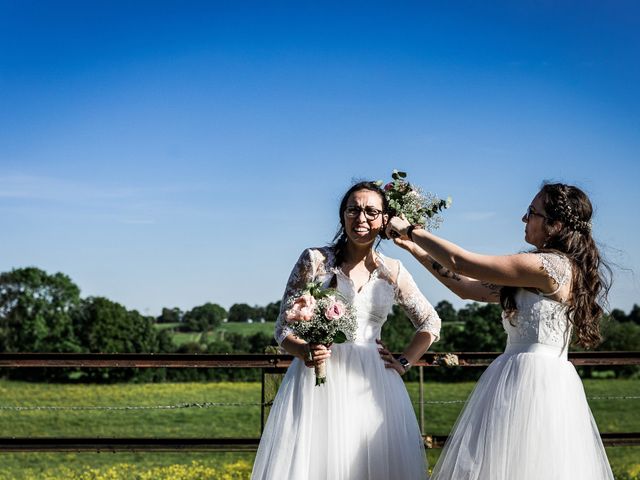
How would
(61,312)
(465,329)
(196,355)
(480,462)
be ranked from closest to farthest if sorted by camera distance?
(480,462) → (196,355) → (465,329) → (61,312)

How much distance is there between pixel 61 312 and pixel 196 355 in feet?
127

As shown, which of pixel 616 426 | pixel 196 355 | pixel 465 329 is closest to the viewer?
pixel 196 355

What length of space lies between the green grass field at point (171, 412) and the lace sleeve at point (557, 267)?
617 inches

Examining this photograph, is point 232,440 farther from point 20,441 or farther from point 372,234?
point 372,234

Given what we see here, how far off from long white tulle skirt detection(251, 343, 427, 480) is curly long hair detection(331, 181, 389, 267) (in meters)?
0.58

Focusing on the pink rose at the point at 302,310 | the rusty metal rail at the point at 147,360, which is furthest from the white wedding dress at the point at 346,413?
the rusty metal rail at the point at 147,360

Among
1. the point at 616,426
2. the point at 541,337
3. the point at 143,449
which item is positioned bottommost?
the point at 616,426

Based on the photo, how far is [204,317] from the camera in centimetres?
3366

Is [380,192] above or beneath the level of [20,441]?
above

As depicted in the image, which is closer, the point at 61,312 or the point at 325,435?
the point at 325,435

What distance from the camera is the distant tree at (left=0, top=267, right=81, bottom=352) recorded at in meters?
39.5

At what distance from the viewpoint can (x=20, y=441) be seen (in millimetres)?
6777

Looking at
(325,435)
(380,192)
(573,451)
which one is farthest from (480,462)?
(380,192)

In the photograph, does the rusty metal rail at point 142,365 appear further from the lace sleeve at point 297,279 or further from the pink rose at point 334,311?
the pink rose at point 334,311
